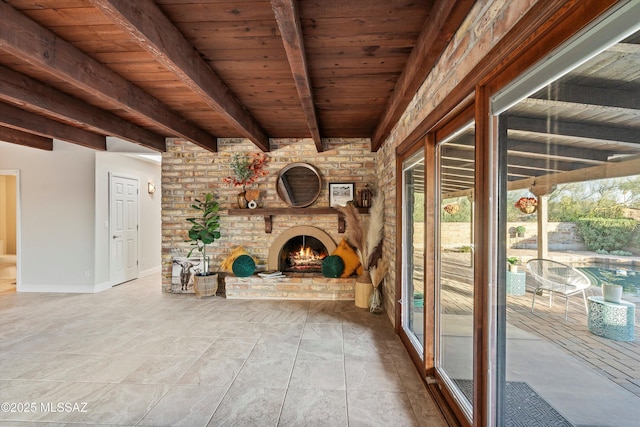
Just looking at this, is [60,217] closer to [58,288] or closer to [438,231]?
[58,288]

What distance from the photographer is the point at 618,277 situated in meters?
0.82

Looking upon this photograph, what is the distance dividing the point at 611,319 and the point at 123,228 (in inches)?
257

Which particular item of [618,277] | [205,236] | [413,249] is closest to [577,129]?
[618,277]

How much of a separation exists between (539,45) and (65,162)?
643 cm

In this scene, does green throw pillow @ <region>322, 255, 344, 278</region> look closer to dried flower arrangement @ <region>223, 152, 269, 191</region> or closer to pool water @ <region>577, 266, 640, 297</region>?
dried flower arrangement @ <region>223, 152, 269, 191</region>

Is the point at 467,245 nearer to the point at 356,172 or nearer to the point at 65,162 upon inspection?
the point at 356,172

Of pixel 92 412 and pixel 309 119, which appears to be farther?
pixel 309 119

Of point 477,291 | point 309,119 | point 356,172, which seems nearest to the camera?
point 477,291

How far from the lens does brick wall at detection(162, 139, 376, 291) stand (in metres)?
4.69

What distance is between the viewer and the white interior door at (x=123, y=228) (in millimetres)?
5281

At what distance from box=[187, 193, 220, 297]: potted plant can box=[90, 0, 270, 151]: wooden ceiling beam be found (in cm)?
194

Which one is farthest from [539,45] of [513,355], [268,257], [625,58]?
[268,257]

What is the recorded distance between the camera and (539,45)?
3.43ft

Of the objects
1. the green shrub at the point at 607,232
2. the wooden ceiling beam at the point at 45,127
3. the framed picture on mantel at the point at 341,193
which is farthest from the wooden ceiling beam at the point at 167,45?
the wooden ceiling beam at the point at 45,127
